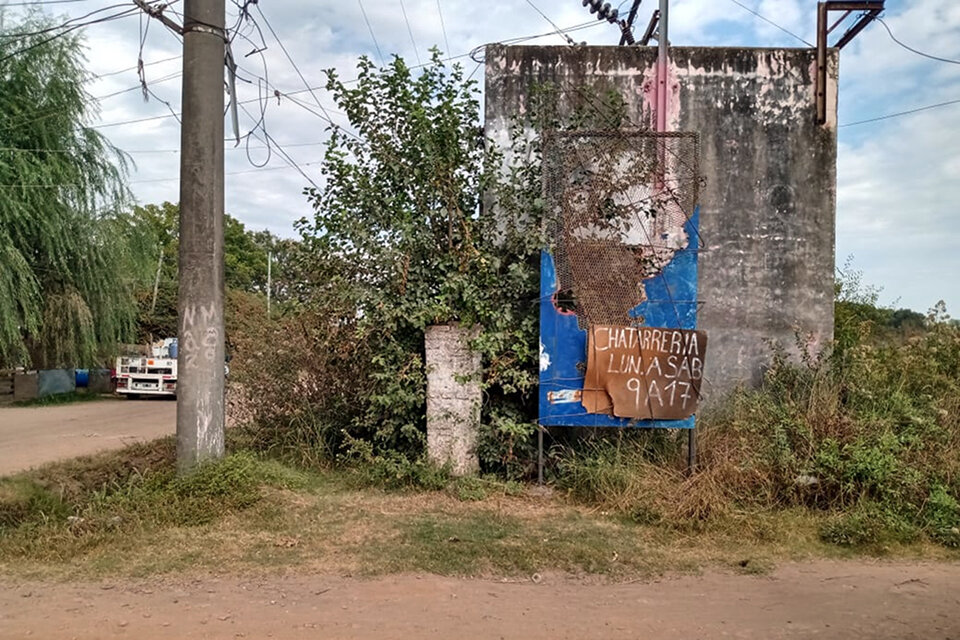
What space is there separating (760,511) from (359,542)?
3.48 meters

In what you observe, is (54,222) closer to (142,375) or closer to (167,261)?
(142,375)

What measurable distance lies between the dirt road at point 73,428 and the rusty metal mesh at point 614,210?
702 cm

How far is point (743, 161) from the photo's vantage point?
8781 mm

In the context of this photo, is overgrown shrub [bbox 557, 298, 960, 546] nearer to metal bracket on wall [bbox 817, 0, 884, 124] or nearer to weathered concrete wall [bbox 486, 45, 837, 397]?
weathered concrete wall [bbox 486, 45, 837, 397]

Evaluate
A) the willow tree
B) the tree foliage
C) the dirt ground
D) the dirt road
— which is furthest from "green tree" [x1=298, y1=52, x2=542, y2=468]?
the willow tree

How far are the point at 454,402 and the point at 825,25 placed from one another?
22.0 ft

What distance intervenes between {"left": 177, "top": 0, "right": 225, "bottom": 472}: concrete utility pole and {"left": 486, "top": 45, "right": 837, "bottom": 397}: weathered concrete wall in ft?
11.2

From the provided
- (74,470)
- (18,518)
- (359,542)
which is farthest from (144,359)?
(359,542)

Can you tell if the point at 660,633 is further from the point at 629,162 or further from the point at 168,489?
the point at 629,162

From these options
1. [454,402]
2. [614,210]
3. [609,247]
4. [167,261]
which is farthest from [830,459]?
[167,261]

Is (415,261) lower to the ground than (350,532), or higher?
higher

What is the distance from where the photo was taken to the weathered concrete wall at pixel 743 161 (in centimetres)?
865

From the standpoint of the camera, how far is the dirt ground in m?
4.03

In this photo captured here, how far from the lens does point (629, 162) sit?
747 centimetres
